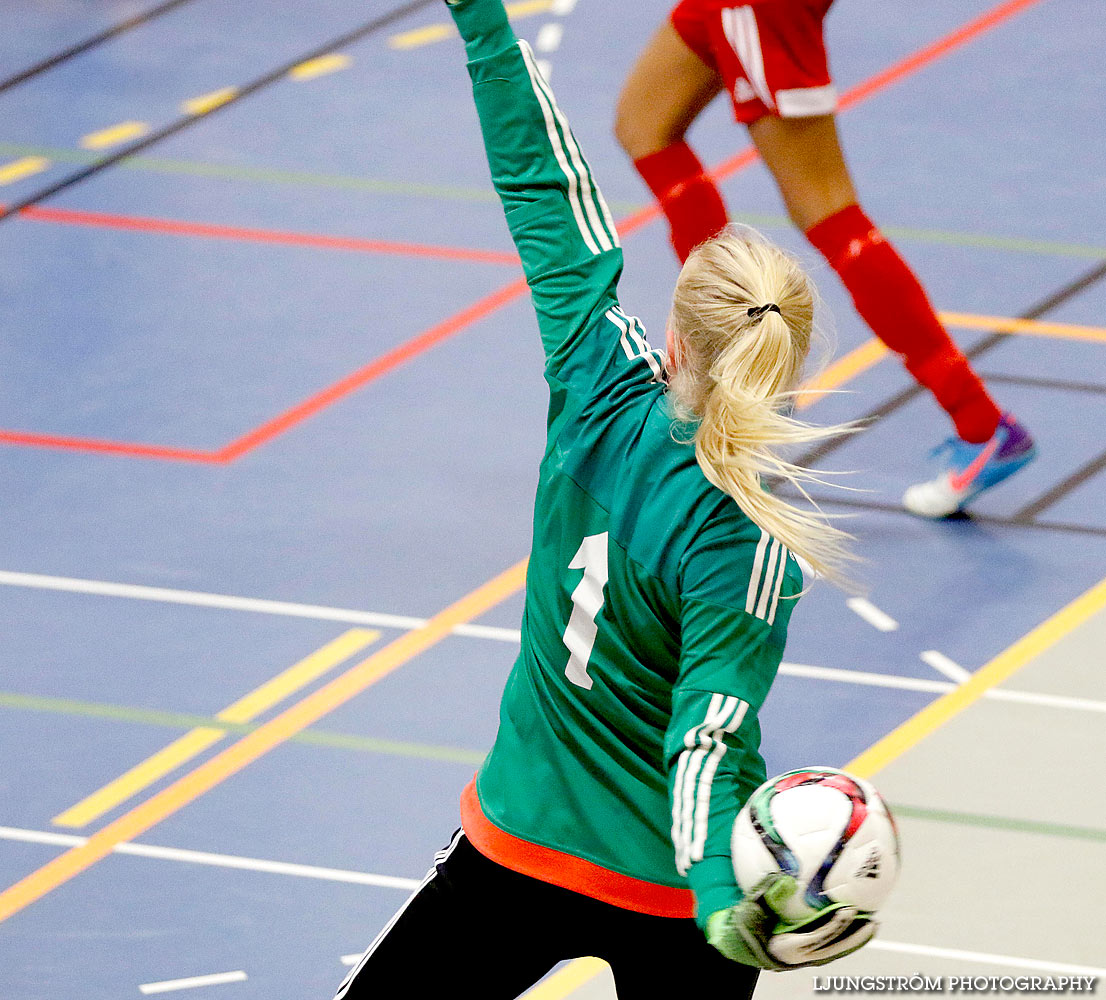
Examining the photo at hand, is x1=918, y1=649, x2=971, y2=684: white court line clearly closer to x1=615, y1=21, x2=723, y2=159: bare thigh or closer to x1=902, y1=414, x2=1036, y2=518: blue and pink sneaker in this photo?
x1=902, y1=414, x2=1036, y2=518: blue and pink sneaker

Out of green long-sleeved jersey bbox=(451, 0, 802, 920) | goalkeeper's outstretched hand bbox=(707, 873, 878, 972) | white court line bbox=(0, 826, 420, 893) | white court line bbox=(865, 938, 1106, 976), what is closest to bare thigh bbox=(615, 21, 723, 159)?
white court line bbox=(0, 826, 420, 893)

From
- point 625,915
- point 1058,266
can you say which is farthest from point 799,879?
point 1058,266

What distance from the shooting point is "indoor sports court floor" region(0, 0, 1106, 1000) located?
4.37 m

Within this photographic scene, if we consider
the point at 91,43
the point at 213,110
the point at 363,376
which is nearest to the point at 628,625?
the point at 363,376

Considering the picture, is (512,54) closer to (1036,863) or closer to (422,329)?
(1036,863)

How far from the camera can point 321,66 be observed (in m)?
9.17

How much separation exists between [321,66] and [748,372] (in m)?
6.89

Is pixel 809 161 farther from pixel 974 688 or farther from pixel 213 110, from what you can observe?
pixel 213 110

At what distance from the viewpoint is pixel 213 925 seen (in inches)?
165

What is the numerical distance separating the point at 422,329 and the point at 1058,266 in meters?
2.28

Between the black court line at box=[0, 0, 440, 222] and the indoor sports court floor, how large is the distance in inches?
0.9

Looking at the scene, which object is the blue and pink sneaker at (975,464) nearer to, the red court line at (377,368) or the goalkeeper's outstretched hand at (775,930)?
the red court line at (377,368)

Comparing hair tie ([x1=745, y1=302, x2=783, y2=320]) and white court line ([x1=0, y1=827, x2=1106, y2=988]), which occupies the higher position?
hair tie ([x1=745, y1=302, x2=783, y2=320])

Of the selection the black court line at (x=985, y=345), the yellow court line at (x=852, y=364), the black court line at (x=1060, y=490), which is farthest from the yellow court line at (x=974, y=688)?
the yellow court line at (x=852, y=364)
